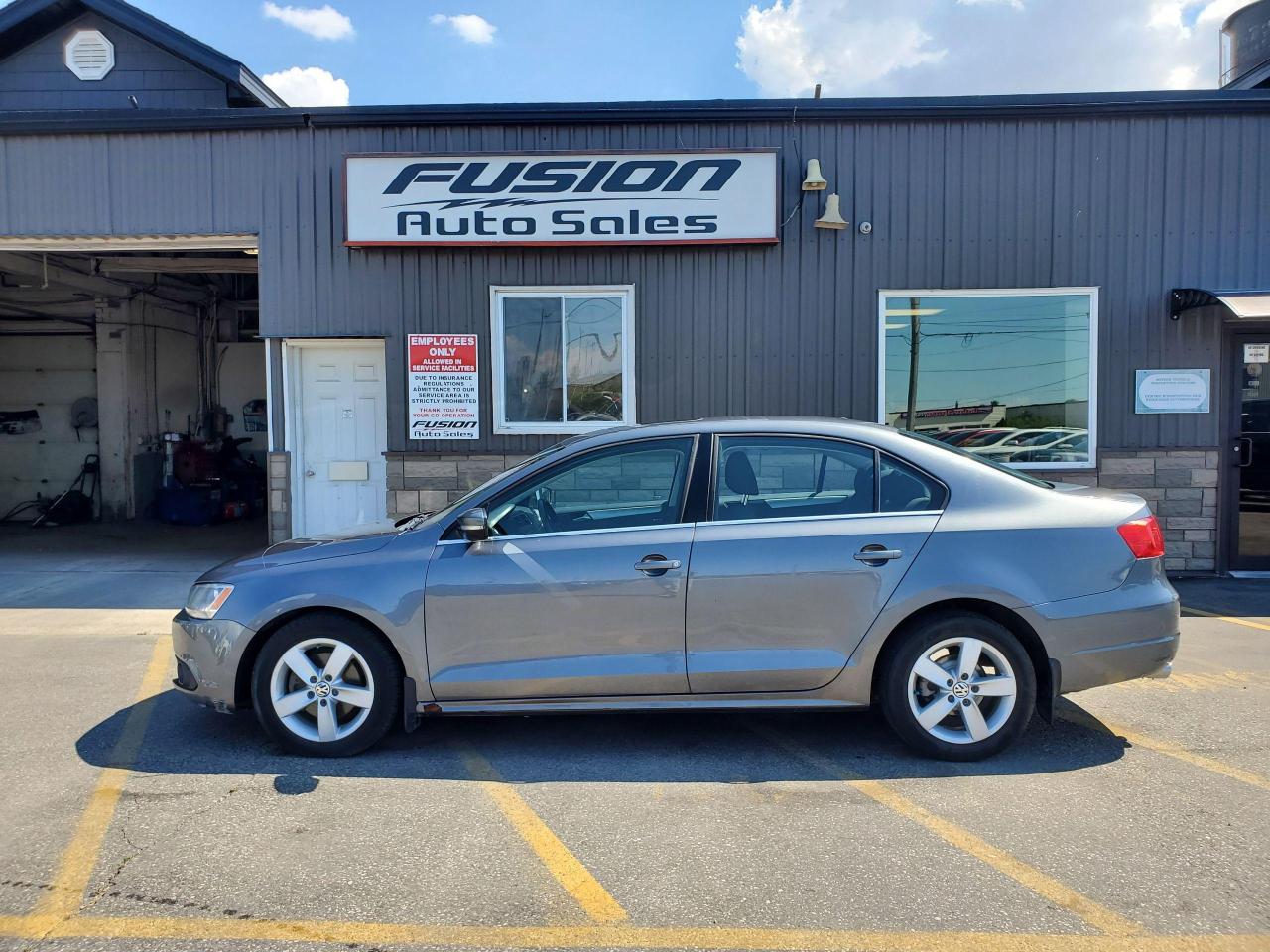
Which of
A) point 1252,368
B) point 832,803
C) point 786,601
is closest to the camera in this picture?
point 832,803

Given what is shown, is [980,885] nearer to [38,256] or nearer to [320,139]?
[320,139]

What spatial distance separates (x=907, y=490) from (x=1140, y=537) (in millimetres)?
1089

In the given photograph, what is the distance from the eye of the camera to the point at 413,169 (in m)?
8.79

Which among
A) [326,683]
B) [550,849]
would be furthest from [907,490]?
[326,683]

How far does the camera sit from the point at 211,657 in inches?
168

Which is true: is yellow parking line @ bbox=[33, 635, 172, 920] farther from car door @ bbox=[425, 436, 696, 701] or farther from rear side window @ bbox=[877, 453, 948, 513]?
rear side window @ bbox=[877, 453, 948, 513]

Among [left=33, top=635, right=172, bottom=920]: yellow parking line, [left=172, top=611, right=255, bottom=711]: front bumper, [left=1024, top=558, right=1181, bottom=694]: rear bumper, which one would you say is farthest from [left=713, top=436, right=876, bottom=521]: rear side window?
[left=33, top=635, right=172, bottom=920]: yellow parking line

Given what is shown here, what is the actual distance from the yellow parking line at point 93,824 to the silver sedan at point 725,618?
550mm

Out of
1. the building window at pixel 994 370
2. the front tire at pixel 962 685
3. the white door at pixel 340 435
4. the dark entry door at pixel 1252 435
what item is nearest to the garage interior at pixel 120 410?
the white door at pixel 340 435

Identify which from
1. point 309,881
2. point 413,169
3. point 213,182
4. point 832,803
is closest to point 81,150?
point 213,182

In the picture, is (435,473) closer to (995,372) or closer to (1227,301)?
(995,372)

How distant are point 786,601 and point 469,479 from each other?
17.8 feet

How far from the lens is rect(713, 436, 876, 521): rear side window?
4.31 metres

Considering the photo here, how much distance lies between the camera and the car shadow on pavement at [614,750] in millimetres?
4117
